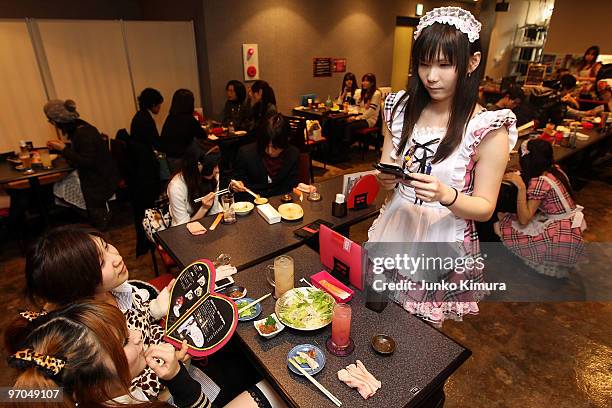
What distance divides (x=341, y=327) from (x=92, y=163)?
10.6 feet

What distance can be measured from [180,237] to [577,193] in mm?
5503

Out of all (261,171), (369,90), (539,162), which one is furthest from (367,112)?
(261,171)

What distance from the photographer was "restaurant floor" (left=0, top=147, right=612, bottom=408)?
204 centimetres

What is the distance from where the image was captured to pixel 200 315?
4.31 ft

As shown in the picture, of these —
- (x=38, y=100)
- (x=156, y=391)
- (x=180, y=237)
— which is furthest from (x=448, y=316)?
(x=38, y=100)

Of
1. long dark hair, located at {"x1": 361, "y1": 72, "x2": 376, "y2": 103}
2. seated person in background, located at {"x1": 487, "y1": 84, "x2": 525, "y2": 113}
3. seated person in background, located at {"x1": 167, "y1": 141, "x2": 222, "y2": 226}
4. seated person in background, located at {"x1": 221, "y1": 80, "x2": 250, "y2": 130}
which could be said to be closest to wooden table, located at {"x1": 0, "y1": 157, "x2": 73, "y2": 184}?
seated person in background, located at {"x1": 167, "y1": 141, "x2": 222, "y2": 226}

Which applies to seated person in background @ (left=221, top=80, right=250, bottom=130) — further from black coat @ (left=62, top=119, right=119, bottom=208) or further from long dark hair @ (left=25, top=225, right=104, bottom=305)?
long dark hair @ (left=25, top=225, right=104, bottom=305)

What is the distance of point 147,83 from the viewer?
512cm

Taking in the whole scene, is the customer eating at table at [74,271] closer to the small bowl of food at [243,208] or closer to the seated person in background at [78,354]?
the seated person in background at [78,354]

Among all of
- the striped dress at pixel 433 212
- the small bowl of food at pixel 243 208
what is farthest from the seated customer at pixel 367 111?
the striped dress at pixel 433 212

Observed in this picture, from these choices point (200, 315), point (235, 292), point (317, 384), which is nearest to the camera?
point (317, 384)

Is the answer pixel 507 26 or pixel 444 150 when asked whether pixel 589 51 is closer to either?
pixel 507 26

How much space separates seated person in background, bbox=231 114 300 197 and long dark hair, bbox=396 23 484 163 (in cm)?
157

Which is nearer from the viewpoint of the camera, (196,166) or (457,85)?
(457,85)
